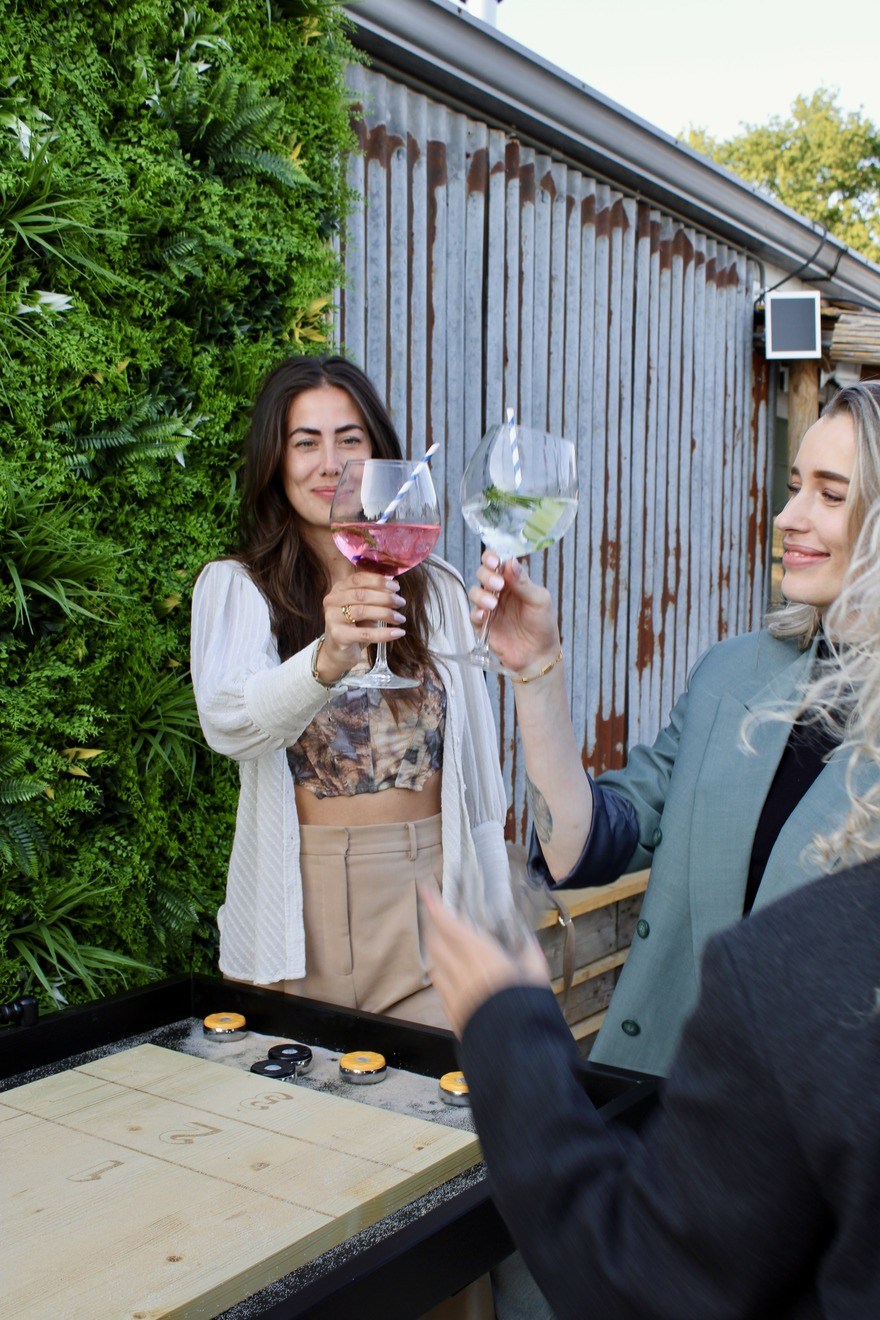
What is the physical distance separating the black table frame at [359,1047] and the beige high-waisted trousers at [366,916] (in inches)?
18.8

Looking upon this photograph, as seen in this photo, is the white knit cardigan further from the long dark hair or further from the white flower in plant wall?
the white flower in plant wall

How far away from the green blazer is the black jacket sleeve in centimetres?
91

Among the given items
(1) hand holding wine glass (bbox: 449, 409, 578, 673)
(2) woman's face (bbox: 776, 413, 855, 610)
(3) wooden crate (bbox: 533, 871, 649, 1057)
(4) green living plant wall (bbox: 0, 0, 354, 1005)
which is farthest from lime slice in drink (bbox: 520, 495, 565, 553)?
(3) wooden crate (bbox: 533, 871, 649, 1057)

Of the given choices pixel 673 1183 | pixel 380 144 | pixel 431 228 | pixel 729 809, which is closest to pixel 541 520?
pixel 729 809

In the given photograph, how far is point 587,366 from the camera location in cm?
459

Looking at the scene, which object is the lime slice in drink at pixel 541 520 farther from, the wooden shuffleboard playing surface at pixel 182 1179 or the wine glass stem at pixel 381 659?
the wooden shuffleboard playing surface at pixel 182 1179

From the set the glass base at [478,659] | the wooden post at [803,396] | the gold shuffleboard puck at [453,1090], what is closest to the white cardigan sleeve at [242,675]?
the glass base at [478,659]

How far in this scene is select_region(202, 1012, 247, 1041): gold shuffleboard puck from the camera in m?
1.62

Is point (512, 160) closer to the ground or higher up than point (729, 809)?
higher up

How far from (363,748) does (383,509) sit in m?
0.76

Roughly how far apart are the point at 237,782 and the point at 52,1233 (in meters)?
1.69

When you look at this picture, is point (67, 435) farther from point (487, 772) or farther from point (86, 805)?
point (487, 772)

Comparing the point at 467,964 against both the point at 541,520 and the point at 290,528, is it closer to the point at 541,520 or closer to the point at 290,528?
the point at 541,520

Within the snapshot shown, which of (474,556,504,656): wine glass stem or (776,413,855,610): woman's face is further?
(776,413,855,610): woman's face
